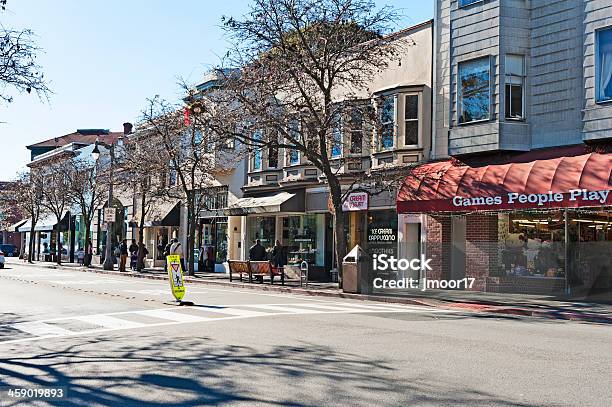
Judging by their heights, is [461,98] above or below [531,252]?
above

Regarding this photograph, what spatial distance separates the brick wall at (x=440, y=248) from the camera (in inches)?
922

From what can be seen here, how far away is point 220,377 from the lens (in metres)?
7.99

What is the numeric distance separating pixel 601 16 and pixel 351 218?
1231 cm

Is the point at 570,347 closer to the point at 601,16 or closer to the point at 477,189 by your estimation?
the point at 477,189

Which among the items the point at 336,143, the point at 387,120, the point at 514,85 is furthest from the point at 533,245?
the point at 336,143

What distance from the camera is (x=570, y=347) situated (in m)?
10.3

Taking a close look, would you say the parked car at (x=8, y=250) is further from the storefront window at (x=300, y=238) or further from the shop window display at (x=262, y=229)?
the storefront window at (x=300, y=238)

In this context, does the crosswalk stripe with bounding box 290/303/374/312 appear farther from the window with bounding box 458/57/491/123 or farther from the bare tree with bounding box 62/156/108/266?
the bare tree with bounding box 62/156/108/266

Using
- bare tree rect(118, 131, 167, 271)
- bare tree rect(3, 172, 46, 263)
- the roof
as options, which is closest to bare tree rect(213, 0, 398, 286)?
bare tree rect(118, 131, 167, 271)

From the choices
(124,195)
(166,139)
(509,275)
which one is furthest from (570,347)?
(124,195)

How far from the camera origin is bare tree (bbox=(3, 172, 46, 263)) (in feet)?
174

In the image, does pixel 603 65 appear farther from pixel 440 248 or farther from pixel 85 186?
pixel 85 186

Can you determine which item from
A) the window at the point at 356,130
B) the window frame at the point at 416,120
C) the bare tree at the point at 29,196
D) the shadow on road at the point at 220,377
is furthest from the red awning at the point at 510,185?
the bare tree at the point at 29,196

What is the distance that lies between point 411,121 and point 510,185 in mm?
6432
